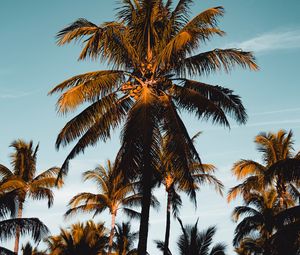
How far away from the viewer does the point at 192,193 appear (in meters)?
11.3

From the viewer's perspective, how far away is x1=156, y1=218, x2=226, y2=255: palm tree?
2269 centimetres

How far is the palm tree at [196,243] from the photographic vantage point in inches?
893

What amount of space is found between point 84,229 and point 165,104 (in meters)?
17.9

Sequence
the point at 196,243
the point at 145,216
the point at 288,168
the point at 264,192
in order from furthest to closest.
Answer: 1. the point at 264,192
2. the point at 196,243
3. the point at 288,168
4. the point at 145,216

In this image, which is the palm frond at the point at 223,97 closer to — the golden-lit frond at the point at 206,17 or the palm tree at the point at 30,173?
the golden-lit frond at the point at 206,17

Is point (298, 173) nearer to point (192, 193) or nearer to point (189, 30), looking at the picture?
point (192, 193)

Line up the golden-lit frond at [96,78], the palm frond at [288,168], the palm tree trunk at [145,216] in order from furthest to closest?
the palm frond at [288,168] < the golden-lit frond at [96,78] < the palm tree trunk at [145,216]

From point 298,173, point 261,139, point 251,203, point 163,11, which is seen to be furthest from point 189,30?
point 251,203

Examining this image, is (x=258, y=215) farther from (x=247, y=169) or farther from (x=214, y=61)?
(x=214, y=61)

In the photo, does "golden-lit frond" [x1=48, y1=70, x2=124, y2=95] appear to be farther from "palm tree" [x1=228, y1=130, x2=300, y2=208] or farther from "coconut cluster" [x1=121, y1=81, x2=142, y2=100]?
"palm tree" [x1=228, y1=130, x2=300, y2=208]

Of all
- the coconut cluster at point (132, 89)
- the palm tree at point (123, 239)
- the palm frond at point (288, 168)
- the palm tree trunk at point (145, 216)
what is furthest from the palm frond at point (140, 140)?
the palm tree at point (123, 239)

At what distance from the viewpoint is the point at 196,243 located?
22.7m

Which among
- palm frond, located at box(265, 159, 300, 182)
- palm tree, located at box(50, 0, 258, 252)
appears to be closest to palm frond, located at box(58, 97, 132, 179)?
palm tree, located at box(50, 0, 258, 252)

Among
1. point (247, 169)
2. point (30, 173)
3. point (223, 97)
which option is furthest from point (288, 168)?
point (30, 173)
